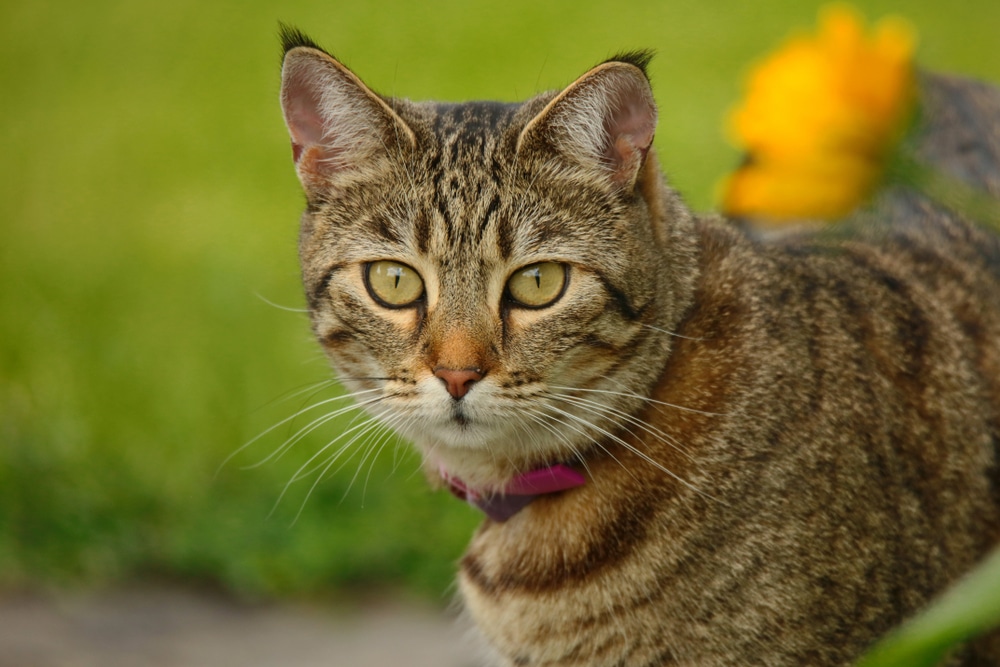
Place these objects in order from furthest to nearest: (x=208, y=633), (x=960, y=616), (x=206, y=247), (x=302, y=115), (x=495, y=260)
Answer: (x=206, y=247), (x=208, y=633), (x=302, y=115), (x=495, y=260), (x=960, y=616)

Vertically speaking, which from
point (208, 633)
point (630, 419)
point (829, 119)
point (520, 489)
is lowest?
point (208, 633)

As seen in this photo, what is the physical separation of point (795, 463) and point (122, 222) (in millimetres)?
3707

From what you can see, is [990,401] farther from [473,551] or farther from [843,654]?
[473,551]

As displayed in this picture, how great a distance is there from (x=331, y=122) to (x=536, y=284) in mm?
517

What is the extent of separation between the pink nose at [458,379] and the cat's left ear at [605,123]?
0.44 m

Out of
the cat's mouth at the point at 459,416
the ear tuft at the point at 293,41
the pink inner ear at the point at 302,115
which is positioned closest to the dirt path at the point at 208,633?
the cat's mouth at the point at 459,416

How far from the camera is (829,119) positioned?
1107 millimetres

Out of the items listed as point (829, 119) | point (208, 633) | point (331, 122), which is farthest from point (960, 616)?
point (208, 633)

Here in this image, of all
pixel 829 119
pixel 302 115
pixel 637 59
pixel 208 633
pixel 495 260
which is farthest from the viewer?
pixel 208 633

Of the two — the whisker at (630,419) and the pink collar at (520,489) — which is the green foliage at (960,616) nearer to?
the whisker at (630,419)

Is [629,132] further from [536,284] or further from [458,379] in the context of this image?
[458,379]

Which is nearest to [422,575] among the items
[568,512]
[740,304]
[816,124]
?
[568,512]

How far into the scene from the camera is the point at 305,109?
6.66 feet

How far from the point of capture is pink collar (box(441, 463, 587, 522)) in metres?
2.05
